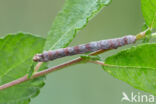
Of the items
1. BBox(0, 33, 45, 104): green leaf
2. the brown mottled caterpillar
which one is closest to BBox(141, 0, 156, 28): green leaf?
the brown mottled caterpillar

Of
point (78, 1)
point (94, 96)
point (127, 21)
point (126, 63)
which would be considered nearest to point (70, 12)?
point (78, 1)

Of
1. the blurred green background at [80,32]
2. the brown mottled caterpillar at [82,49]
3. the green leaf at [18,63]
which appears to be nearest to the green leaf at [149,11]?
the brown mottled caterpillar at [82,49]

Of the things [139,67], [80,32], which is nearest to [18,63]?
[139,67]

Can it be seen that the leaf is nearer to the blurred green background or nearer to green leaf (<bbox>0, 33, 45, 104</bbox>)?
green leaf (<bbox>0, 33, 45, 104</bbox>)

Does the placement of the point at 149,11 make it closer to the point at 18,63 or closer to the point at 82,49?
the point at 82,49

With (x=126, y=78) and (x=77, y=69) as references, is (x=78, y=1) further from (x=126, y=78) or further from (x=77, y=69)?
(x=77, y=69)
